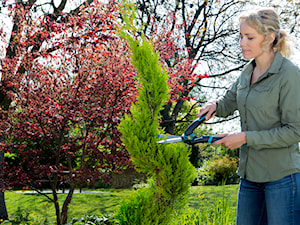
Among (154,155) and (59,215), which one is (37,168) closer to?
(59,215)

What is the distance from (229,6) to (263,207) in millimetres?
8978

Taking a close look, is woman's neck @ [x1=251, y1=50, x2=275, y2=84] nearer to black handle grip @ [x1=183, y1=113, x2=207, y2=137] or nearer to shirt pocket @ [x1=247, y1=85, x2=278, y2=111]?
shirt pocket @ [x1=247, y1=85, x2=278, y2=111]

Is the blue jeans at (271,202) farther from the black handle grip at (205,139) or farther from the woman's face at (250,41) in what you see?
the woman's face at (250,41)

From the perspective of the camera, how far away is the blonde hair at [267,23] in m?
Result: 1.89

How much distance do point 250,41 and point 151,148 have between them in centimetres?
98

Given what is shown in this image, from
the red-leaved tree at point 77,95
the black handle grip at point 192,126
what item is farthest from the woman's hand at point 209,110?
the red-leaved tree at point 77,95

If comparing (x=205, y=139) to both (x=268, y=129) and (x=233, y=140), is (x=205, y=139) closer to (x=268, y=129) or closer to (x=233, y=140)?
(x=233, y=140)

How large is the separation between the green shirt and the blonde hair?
10 centimetres

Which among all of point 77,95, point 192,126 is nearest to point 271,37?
point 192,126

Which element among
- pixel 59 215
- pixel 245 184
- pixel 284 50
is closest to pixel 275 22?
pixel 284 50

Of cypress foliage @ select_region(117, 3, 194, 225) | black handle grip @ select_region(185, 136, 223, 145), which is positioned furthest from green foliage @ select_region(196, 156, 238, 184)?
black handle grip @ select_region(185, 136, 223, 145)

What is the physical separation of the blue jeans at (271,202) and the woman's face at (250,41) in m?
0.81

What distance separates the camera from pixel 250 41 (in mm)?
1944

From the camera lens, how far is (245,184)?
2.10m
